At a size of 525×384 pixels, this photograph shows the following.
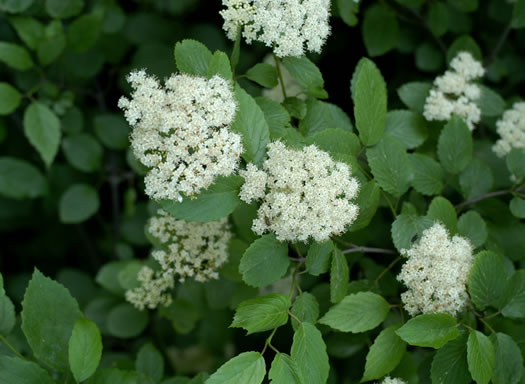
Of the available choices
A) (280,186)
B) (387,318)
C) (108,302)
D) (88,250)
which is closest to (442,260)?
(387,318)

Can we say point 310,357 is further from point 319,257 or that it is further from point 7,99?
point 7,99

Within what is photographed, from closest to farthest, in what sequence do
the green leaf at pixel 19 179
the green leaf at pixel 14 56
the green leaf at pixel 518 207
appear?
1. the green leaf at pixel 518 207
2. the green leaf at pixel 14 56
3. the green leaf at pixel 19 179

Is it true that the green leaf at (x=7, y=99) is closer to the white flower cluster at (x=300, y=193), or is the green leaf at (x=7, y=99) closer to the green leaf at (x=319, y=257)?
the white flower cluster at (x=300, y=193)

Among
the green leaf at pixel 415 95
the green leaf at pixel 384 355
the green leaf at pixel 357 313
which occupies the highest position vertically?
the green leaf at pixel 415 95

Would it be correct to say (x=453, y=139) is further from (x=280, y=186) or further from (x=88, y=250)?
(x=88, y=250)

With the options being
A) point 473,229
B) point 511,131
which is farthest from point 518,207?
point 511,131

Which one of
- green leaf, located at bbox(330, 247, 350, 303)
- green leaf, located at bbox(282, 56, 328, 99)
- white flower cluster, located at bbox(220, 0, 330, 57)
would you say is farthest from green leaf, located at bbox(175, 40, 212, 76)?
green leaf, located at bbox(330, 247, 350, 303)

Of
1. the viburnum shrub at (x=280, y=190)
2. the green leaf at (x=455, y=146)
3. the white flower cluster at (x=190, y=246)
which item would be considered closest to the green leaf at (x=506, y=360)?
the viburnum shrub at (x=280, y=190)
